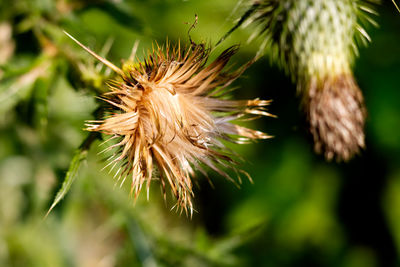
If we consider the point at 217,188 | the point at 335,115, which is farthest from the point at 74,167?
the point at 217,188

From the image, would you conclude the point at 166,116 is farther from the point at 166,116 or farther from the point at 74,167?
the point at 74,167

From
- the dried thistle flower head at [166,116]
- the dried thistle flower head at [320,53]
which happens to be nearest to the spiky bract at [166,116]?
the dried thistle flower head at [166,116]

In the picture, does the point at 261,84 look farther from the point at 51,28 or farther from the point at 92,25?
the point at 51,28

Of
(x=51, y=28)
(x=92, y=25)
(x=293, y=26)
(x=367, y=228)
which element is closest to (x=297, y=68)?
(x=293, y=26)

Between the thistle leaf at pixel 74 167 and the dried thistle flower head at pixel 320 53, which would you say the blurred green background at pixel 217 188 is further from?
the thistle leaf at pixel 74 167

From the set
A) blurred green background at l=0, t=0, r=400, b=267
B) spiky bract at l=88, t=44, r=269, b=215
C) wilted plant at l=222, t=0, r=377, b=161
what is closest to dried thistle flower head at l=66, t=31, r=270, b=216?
spiky bract at l=88, t=44, r=269, b=215

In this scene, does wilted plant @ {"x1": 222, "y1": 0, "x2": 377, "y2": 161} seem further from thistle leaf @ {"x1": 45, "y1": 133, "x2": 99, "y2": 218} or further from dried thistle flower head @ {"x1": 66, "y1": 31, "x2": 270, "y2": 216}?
thistle leaf @ {"x1": 45, "y1": 133, "x2": 99, "y2": 218}

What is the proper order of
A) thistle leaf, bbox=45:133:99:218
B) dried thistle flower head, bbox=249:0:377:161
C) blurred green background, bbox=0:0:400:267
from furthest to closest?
blurred green background, bbox=0:0:400:267, dried thistle flower head, bbox=249:0:377:161, thistle leaf, bbox=45:133:99:218
